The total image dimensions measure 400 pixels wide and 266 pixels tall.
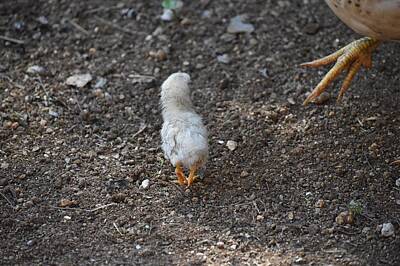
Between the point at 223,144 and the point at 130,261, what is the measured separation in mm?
792

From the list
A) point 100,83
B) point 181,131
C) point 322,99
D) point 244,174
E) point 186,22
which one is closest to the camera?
point 181,131

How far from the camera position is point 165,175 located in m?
3.19

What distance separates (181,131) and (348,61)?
903 millimetres

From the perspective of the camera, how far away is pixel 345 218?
293 cm

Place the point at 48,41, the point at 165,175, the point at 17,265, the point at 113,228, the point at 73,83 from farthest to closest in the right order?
the point at 48,41
the point at 73,83
the point at 165,175
the point at 113,228
the point at 17,265

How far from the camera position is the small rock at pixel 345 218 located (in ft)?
9.57

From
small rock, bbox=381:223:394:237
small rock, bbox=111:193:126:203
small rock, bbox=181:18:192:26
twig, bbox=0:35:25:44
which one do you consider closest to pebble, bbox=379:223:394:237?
small rock, bbox=381:223:394:237

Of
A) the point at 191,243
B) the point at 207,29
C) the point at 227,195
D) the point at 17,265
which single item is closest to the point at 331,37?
the point at 207,29

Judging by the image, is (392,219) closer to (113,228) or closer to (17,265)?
(113,228)

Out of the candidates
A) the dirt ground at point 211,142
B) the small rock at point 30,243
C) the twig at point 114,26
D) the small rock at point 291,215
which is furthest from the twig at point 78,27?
the small rock at point 291,215

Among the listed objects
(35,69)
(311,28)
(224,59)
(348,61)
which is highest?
(348,61)

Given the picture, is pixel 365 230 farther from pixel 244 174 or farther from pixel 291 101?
pixel 291 101

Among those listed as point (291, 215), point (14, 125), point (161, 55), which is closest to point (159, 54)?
point (161, 55)

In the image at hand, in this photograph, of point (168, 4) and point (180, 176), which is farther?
point (168, 4)
